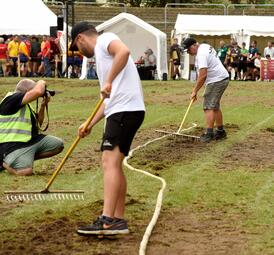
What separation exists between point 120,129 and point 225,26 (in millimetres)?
29226

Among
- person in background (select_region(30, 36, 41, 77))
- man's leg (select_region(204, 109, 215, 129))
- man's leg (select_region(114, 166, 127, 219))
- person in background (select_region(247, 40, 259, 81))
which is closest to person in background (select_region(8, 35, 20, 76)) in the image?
person in background (select_region(30, 36, 41, 77))

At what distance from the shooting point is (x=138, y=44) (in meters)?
37.8

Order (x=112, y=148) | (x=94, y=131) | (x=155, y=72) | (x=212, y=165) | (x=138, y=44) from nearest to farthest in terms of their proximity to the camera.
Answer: (x=112, y=148) → (x=212, y=165) → (x=94, y=131) → (x=155, y=72) → (x=138, y=44)

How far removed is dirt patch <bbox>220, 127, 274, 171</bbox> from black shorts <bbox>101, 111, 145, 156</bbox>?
4.16 metres

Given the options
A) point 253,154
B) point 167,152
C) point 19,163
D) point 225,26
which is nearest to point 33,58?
point 225,26

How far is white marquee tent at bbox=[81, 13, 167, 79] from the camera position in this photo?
117ft

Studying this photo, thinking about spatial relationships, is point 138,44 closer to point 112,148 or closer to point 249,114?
point 249,114

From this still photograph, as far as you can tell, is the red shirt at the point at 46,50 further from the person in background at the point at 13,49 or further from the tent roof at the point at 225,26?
the tent roof at the point at 225,26

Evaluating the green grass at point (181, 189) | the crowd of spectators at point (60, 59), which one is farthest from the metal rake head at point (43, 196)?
the crowd of spectators at point (60, 59)

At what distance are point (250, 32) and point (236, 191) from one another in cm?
2724

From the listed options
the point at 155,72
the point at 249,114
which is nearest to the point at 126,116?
the point at 249,114

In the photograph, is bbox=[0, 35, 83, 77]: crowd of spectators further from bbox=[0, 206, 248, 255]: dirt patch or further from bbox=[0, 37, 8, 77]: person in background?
bbox=[0, 206, 248, 255]: dirt patch

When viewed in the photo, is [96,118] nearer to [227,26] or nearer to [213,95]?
[213,95]

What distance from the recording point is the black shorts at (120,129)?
7.05 meters
